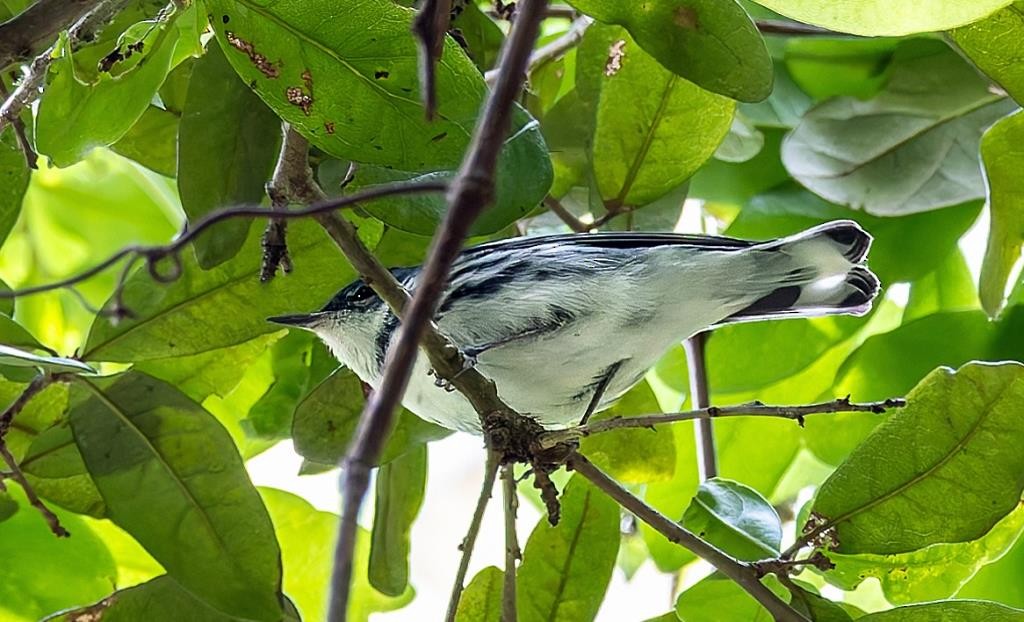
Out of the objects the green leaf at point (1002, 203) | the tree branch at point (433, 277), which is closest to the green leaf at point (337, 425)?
the green leaf at point (1002, 203)

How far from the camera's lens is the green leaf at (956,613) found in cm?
73

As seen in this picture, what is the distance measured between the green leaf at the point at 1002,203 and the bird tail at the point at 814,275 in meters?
0.10

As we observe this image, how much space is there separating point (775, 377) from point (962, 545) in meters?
0.27

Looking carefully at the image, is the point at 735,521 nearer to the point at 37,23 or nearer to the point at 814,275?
the point at 814,275

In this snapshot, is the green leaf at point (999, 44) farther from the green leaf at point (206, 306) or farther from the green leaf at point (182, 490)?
the green leaf at point (182, 490)

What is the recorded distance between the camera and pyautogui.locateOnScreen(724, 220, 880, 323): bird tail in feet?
3.20

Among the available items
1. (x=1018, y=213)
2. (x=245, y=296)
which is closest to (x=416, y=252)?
(x=245, y=296)

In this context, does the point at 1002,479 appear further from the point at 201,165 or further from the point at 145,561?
the point at 145,561

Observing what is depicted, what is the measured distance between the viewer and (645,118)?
38.9 inches

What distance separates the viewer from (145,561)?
1.09 m

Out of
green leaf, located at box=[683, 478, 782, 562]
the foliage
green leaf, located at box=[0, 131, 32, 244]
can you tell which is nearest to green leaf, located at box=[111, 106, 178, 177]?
the foliage

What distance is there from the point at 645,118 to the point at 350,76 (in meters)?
0.36

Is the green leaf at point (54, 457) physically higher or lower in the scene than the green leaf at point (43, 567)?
higher

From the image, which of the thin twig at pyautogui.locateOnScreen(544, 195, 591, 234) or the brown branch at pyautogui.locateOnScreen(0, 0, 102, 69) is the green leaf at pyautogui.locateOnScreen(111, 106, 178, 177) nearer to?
the brown branch at pyautogui.locateOnScreen(0, 0, 102, 69)
